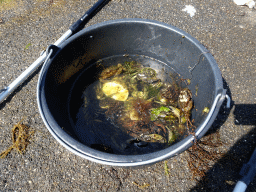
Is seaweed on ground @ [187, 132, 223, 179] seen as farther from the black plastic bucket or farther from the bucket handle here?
the bucket handle

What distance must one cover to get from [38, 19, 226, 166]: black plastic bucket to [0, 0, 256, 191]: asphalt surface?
1.34ft

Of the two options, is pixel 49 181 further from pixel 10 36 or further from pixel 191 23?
pixel 191 23

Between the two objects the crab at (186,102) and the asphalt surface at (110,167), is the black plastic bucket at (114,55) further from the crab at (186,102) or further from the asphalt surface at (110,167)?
the asphalt surface at (110,167)

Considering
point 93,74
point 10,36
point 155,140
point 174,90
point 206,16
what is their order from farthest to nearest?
point 206,16 → point 10,36 → point 93,74 → point 174,90 → point 155,140

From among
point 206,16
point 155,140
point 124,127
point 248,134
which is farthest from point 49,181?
point 206,16

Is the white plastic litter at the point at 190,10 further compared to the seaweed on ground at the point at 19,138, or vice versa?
the white plastic litter at the point at 190,10

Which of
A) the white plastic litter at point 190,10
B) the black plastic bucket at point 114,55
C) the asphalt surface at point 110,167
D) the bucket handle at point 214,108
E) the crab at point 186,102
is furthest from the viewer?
the white plastic litter at point 190,10

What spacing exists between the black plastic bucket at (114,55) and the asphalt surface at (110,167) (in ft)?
1.34

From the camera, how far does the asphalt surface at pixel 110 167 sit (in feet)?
6.17

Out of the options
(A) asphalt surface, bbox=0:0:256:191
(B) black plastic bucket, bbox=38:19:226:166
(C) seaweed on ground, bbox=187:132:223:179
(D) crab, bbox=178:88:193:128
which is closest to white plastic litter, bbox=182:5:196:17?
(A) asphalt surface, bbox=0:0:256:191

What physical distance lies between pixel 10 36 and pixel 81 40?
1471 mm

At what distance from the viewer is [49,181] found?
189 cm

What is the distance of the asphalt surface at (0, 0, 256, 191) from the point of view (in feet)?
6.17

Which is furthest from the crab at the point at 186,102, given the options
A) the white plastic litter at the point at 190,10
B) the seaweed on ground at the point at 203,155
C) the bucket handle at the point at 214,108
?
the white plastic litter at the point at 190,10
